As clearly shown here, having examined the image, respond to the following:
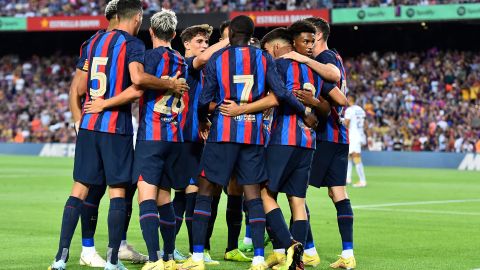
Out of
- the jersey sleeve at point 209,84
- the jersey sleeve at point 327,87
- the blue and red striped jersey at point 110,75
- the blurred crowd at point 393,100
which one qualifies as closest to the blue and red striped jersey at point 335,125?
the jersey sleeve at point 327,87

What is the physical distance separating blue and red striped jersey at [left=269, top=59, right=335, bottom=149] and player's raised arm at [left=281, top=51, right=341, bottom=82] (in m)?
0.05

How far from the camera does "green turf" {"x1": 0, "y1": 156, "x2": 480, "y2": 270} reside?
9789mm

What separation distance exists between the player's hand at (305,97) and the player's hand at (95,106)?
1791mm

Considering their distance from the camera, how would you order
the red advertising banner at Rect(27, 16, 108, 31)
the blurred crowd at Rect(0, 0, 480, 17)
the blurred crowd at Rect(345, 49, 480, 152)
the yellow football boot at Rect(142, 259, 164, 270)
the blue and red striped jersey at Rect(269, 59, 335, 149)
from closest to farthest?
the yellow football boot at Rect(142, 259, 164, 270) → the blue and red striped jersey at Rect(269, 59, 335, 149) → the blurred crowd at Rect(345, 49, 480, 152) → the blurred crowd at Rect(0, 0, 480, 17) → the red advertising banner at Rect(27, 16, 108, 31)

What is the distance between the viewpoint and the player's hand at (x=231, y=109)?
838cm

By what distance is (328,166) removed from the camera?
9398 millimetres

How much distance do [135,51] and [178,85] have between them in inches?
19.3

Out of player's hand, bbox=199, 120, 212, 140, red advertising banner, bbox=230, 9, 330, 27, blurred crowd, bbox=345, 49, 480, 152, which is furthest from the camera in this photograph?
red advertising banner, bbox=230, 9, 330, 27

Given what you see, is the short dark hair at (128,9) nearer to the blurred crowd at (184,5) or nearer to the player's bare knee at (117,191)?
the player's bare knee at (117,191)

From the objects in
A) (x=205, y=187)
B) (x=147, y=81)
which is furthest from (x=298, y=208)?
(x=147, y=81)

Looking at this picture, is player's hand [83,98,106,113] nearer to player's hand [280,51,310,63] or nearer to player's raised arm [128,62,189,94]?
player's raised arm [128,62,189,94]

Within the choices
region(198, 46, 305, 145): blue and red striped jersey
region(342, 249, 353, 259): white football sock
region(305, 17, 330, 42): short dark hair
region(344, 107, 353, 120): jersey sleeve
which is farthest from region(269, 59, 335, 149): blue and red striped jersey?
region(344, 107, 353, 120): jersey sleeve

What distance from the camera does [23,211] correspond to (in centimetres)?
1516

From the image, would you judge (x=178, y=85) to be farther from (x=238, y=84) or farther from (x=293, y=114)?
(x=293, y=114)
